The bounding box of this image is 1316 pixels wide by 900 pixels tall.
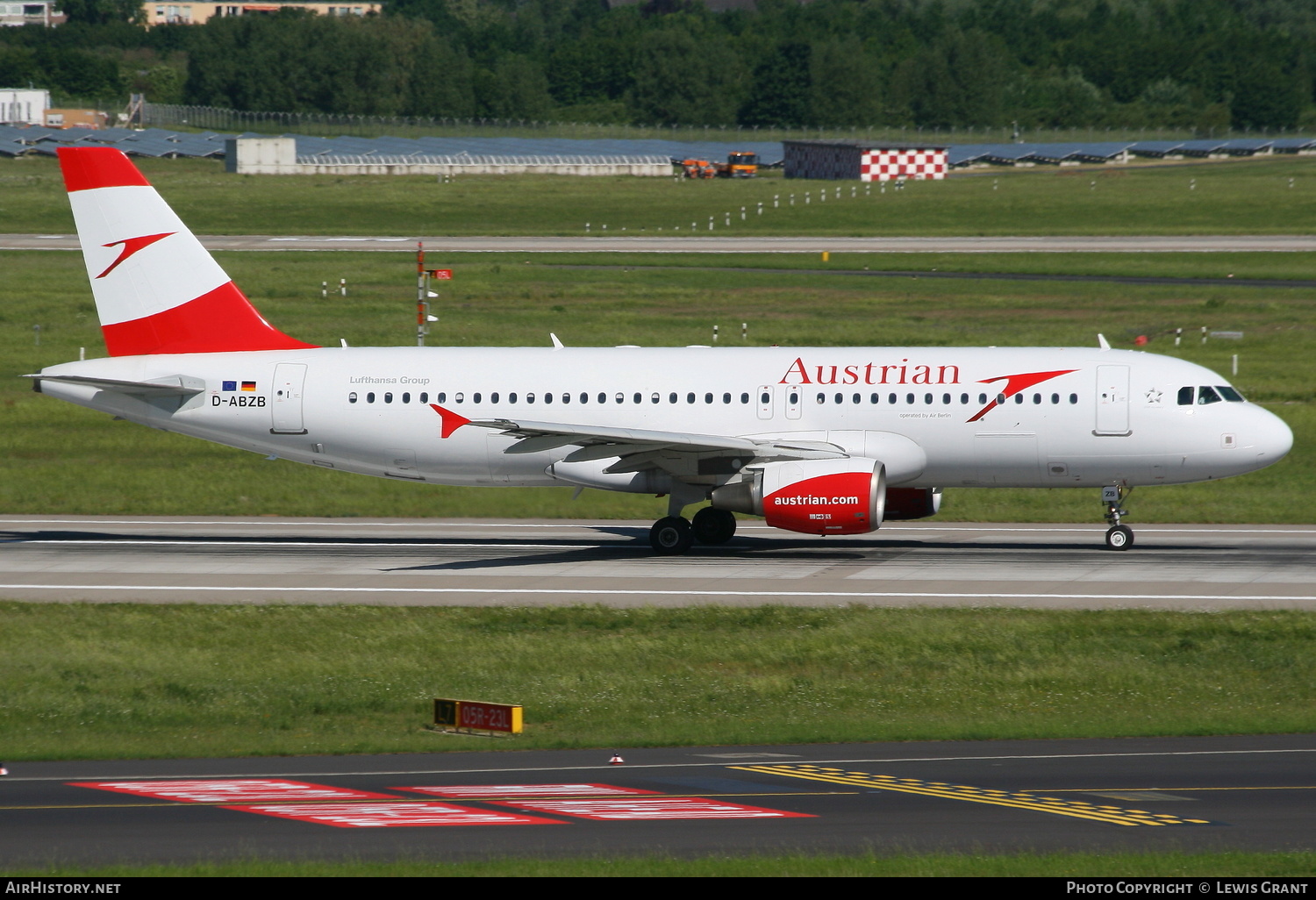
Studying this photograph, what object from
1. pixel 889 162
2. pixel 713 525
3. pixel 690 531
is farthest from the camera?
pixel 889 162

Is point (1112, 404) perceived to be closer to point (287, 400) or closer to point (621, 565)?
point (621, 565)

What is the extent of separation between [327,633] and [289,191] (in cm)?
11562

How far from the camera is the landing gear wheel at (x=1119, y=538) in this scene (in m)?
37.0

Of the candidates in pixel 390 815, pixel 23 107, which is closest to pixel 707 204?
pixel 23 107

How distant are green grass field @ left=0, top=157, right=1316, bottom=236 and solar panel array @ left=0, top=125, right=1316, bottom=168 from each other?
12547 millimetres

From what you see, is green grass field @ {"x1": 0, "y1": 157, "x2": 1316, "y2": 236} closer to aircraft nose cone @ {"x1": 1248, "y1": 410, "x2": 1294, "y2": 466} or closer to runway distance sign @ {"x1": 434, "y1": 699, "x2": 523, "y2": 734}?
aircraft nose cone @ {"x1": 1248, "y1": 410, "x2": 1294, "y2": 466}

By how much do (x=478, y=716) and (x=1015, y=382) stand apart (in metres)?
17.9

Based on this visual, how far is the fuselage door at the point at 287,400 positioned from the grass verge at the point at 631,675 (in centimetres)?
766

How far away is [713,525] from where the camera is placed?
126 feet

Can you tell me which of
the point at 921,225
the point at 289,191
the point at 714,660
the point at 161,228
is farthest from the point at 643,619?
the point at 289,191

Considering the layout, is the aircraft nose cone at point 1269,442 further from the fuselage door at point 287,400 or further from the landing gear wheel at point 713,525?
the fuselage door at point 287,400

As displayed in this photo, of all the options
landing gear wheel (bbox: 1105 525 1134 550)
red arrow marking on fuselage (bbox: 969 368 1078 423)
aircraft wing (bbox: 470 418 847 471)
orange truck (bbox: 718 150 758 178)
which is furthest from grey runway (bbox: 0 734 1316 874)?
orange truck (bbox: 718 150 758 178)

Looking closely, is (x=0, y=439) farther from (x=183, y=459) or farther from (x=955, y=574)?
(x=955, y=574)

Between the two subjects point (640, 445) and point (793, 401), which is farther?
point (793, 401)
